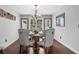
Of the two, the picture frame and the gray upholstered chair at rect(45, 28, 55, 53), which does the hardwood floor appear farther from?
the picture frame

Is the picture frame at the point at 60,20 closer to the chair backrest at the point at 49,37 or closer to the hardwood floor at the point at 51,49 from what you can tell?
the chair backrest at the point at 49,37

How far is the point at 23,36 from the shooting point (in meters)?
1.69

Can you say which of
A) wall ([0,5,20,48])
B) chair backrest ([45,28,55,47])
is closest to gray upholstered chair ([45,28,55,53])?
chair backrest ([45,28,55,47])

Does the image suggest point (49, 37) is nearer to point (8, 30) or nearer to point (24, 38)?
point (24, 38)

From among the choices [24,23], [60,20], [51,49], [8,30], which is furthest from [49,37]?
[8,30]

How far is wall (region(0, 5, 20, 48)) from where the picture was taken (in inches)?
58.5

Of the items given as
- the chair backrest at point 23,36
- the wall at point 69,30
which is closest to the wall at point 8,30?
the chair backrest at point 23,36

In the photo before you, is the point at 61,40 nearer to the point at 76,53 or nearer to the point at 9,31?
the point at 76,53

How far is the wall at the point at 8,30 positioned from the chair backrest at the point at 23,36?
0.22ft

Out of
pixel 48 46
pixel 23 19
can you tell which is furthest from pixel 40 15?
pixel 48 46

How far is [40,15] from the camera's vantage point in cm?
161

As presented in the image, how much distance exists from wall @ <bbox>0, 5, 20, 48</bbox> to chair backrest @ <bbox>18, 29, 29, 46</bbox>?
7cm
